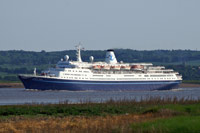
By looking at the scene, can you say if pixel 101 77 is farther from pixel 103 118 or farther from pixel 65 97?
pixel 103 118

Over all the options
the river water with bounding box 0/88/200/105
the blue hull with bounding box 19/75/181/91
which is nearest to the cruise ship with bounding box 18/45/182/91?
the blue hull with bounding box 19/75/181/91

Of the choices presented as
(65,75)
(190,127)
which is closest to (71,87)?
(65,75)

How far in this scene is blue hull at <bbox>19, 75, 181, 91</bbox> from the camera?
108438mm

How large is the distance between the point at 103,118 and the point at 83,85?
6825 cm

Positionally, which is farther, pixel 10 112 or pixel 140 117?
pixel 10 112

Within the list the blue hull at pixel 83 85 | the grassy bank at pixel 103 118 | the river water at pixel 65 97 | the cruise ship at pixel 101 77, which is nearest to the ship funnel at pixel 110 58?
the cruise ship at pixel 101 77

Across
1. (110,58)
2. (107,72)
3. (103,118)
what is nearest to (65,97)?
(107,72)

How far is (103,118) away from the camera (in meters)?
41.9

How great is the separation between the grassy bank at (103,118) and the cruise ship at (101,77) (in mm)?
53961

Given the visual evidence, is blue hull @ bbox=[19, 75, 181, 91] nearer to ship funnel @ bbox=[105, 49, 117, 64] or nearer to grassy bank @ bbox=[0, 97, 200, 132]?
ship funnel @ bbox=[105, 49, 117, 64]

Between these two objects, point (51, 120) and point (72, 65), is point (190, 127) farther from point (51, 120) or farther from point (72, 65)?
point (72, 65)

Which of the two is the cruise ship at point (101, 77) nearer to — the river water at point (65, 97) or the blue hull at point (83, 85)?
the blue hull at point (83, 85)

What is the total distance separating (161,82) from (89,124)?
84439 mm

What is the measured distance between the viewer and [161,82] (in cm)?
12112
